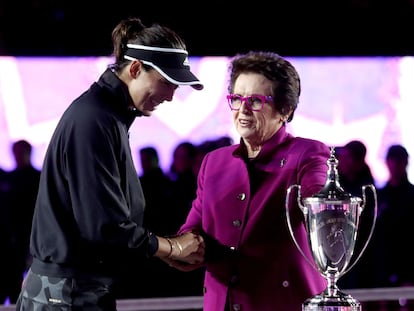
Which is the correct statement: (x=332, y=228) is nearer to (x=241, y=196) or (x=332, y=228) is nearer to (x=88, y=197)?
(x=241, y=196)

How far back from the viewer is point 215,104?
24.2 ft

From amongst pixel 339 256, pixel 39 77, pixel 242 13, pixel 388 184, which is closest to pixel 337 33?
pixel 242 13

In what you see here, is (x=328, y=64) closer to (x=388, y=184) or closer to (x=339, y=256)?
(x=388, y=184)

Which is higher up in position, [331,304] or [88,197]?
[88,197]

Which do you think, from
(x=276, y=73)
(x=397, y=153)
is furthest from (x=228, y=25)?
(x=276, y=73)

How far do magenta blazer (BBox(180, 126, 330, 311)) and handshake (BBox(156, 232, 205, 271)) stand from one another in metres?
0.04

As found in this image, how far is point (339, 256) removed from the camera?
310 cm

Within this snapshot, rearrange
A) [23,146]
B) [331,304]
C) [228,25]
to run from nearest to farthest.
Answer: [331,304] < [23,146] < [228,25]

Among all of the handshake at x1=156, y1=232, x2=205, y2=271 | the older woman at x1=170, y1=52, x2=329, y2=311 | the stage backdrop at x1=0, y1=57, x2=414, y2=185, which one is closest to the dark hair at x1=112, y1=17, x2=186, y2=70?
the older woman at x1=170, y1=52, x2=329, y2=311

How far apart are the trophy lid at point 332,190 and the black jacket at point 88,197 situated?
23.3 inches

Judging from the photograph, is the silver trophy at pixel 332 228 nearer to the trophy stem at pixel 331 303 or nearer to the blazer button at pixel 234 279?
the trophy stem at pixel 331 303

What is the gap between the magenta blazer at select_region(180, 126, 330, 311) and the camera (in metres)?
3.40

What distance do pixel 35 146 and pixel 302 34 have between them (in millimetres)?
2120

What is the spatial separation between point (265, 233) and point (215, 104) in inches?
157
